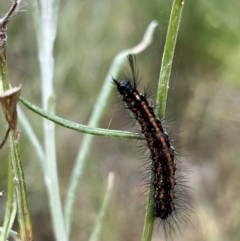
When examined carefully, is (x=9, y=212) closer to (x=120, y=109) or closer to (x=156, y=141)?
(x=156, y=141)

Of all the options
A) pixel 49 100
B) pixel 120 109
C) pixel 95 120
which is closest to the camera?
pixel 49 100

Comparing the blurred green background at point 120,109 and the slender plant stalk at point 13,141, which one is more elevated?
the blurred green background at point 120,109

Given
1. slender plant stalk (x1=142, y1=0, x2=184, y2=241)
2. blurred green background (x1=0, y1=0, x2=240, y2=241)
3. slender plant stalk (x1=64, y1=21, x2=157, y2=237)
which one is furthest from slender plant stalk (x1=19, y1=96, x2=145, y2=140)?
blurred green background (x1=0, y1=0, x2=240, y2=241)

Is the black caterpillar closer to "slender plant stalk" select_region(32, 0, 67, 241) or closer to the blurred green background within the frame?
"slender plant stalk" select_region(32, 0, 67, 241)

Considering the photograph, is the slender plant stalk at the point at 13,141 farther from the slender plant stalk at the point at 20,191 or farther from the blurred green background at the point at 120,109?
the blurred green background at the point at 120,109

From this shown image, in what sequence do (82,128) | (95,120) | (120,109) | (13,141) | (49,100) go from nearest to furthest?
(13,141) < (82,128) < (49,100) < (95,120) < (120,109)

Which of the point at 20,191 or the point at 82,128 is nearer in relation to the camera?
the point at 20,191

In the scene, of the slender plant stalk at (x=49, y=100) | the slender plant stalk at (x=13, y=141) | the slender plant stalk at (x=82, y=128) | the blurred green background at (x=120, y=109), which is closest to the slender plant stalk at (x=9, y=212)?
the slender plant stalk at (x=13, y=141)

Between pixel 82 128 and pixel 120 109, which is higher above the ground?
pixel 120 109

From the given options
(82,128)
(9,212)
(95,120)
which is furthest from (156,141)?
(9,212)
